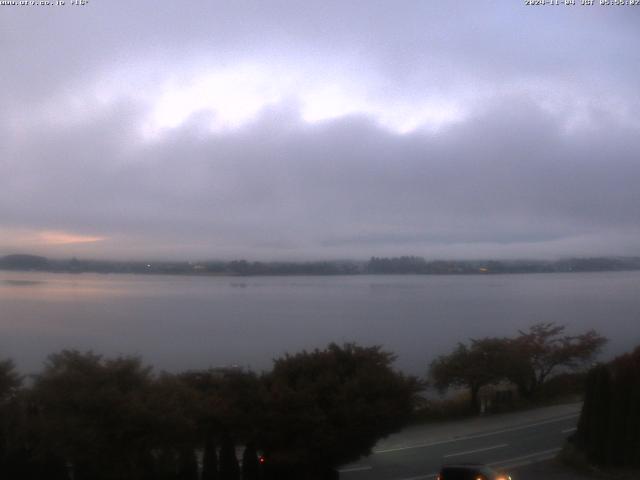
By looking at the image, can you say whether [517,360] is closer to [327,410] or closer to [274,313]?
[274,313]

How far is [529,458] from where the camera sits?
22.6 meters

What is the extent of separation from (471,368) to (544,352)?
7563mm

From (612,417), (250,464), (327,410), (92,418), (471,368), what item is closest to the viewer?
(92,418)

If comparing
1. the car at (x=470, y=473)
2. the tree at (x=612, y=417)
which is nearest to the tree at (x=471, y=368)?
the tree at (x=612, y=417)

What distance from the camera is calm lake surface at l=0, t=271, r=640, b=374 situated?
3044 cm

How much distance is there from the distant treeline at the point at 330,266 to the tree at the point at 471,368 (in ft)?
31.9

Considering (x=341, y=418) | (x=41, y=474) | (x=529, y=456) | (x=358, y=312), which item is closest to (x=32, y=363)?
(x=41, y=474)

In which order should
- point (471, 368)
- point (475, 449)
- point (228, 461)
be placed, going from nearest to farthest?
1. point (228, 461)
2. point (475, 449)
3. point (471, 368)

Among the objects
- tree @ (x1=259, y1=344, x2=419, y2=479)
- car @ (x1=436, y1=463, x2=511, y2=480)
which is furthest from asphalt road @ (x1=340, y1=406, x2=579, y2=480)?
car @ (x1=436, y1=463, x2=511, y2=480)

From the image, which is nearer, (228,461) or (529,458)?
(228,461)

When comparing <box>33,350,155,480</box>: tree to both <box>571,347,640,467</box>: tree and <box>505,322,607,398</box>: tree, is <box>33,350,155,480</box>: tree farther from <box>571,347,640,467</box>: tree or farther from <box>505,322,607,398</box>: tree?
<box>505,322,607,398</box>: tree

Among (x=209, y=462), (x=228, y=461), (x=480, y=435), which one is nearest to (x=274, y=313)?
(x=480, y=435)

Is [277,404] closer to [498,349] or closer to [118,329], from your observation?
[118,329]

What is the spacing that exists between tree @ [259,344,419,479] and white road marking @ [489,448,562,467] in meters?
4.49
